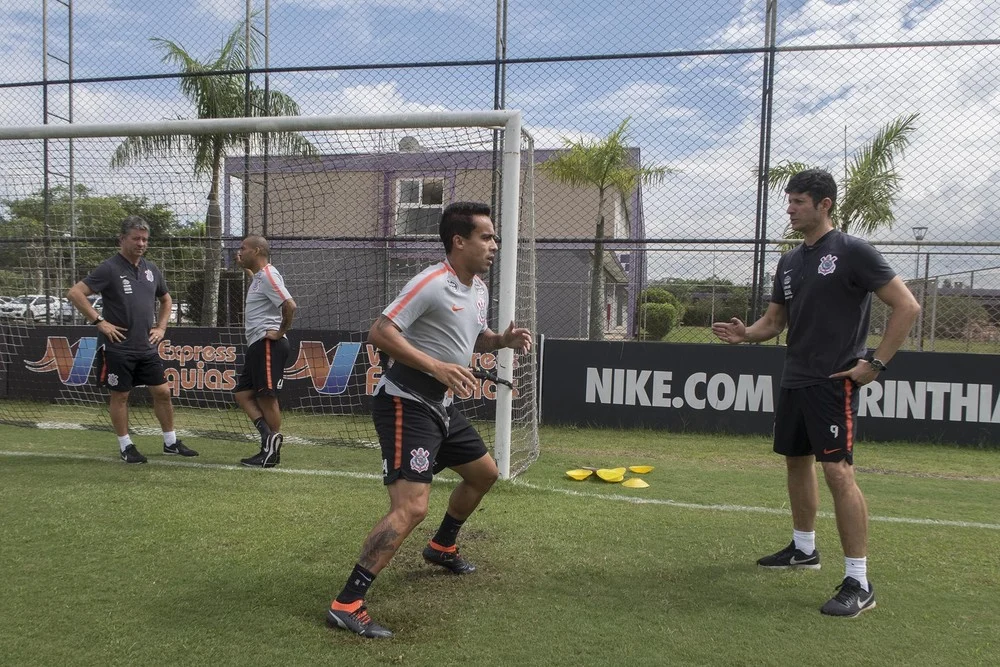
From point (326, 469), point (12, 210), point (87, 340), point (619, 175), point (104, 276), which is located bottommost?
point (326, 469)

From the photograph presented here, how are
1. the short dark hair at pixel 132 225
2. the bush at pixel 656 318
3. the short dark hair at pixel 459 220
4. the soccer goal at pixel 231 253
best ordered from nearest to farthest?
the short dark hair at pixel 459 220 → the short dark hair at pixel 132 225 → the soccer goal at pixel 231 253 → the bush at pixel 656 318

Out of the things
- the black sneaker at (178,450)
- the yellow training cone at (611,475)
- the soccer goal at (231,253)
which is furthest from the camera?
the soccer goal at (231,253)

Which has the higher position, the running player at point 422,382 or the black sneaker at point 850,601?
the running player at point 422,382

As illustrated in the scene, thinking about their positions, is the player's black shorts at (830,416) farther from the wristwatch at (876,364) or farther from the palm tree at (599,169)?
the palm tree at (599,169)

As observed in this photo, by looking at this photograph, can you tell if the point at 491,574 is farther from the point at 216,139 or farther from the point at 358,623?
the point at 216,139

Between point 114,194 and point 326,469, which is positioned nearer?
point 326,469

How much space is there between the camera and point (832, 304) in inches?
133

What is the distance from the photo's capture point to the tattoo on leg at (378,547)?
115 inches

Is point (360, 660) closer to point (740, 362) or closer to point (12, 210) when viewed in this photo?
point (740, 362)

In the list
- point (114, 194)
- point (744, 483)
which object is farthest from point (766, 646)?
point (114, 194)

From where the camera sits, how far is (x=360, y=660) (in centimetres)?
265

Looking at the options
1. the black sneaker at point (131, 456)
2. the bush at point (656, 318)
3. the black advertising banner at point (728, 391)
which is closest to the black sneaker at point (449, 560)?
the black sneaker at point (131, 456)

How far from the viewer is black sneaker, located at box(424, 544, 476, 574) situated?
3.56m

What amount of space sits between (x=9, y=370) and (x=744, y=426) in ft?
29.9
